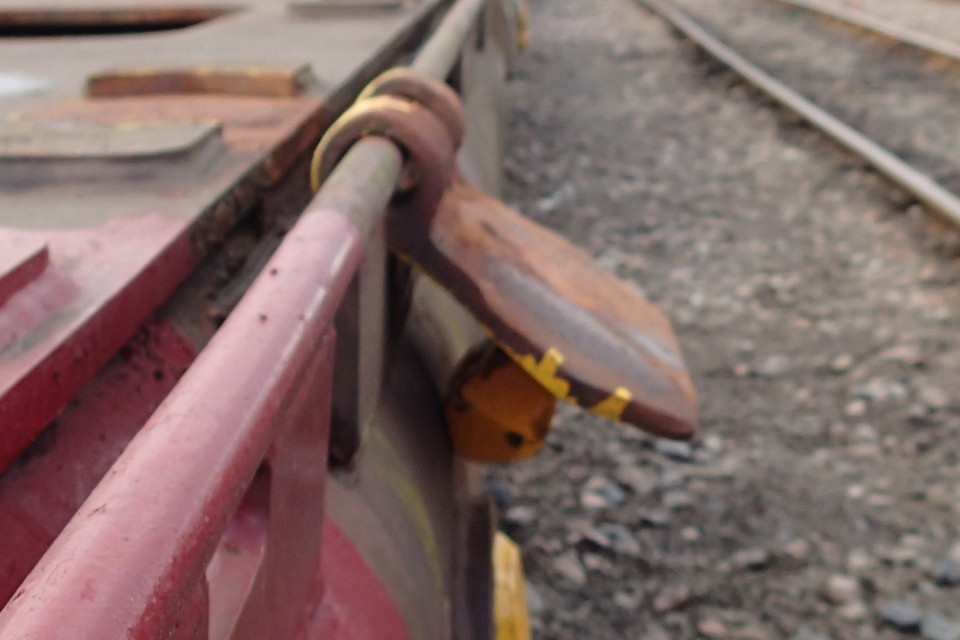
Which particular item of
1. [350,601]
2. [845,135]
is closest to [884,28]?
[845,135]

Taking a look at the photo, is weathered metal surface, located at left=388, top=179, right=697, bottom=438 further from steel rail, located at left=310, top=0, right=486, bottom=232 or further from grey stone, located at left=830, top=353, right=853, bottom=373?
grey stone, located at left=830, top=353, right=853, bottom=373

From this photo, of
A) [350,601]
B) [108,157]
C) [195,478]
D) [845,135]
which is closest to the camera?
[195,478]

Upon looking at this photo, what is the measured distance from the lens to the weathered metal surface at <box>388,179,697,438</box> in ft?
3.86

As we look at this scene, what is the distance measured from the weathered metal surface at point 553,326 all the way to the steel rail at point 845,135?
3.10 metres

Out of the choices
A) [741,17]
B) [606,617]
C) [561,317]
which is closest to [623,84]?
[741,17]

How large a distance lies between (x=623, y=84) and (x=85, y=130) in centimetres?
669

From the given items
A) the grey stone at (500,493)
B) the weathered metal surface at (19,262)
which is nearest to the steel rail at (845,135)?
the grey stone at (500,493)

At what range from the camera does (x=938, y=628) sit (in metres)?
Answer: 1.95

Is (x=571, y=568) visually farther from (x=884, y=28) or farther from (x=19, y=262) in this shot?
(x=884, y=28)

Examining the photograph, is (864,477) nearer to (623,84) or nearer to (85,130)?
(85,130)

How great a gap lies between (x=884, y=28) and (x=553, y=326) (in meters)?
8.19

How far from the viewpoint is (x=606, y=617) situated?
2109mm

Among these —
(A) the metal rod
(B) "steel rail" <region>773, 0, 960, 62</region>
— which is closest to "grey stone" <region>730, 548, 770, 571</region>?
(A) the metal rod

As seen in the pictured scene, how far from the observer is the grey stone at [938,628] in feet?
6.34
